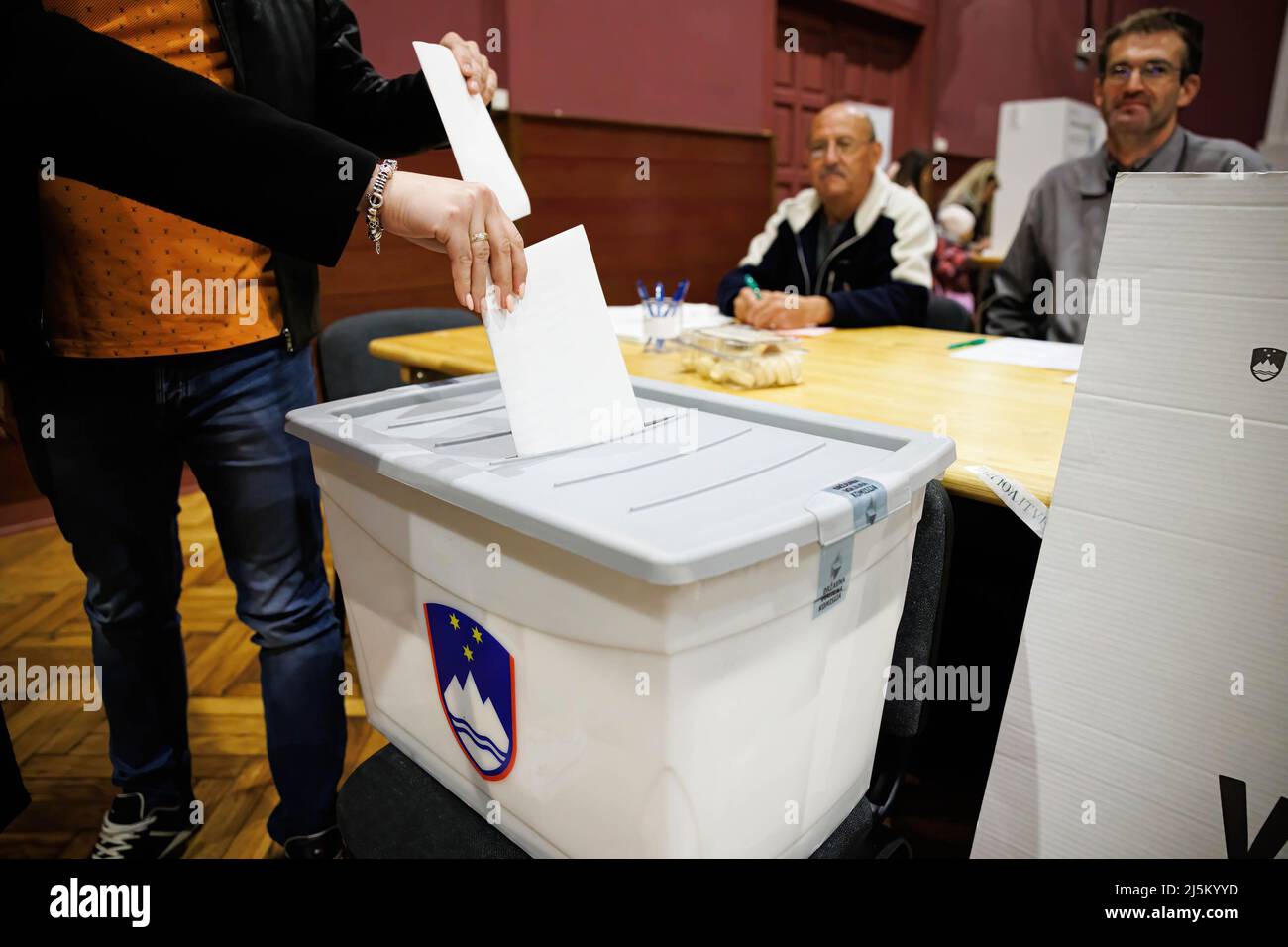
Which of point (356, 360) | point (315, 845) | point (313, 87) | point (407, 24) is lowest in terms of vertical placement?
point (315, 845)

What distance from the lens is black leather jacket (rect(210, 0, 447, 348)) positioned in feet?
3.20

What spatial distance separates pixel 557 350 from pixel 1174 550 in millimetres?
587

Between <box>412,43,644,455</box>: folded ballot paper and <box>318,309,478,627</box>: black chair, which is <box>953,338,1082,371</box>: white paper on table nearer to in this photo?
<box>412,43,644,455</box>: folded ballot paper

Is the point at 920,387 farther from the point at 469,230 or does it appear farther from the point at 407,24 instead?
the point at 407,24

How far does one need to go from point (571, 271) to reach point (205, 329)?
535 millimetres

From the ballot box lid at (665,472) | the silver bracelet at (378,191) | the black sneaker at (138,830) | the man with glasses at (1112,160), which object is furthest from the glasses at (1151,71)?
the black sneaker at (138,830)

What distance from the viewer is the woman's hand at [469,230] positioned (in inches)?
28.3

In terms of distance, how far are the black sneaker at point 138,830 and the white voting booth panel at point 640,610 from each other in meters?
0.69

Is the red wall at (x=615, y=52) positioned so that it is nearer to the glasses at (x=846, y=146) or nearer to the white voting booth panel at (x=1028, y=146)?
the glasses at (x=846, y=146)

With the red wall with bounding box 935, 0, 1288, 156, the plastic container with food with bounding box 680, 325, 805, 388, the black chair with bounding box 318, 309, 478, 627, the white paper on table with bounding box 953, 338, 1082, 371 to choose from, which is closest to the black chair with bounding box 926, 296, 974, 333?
the white paper on table with bounding box 953, 338, 1082, 371

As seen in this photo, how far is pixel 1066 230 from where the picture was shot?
6.88ft

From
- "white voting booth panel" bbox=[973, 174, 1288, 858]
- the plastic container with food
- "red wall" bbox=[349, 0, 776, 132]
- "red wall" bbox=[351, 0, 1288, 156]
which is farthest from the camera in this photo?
"red wall" bbox=[351, 0, 1288, 156]

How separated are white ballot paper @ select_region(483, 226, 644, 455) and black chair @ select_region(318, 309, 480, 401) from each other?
1165 millimetres

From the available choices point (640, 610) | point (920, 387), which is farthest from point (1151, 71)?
point (640, 610)
